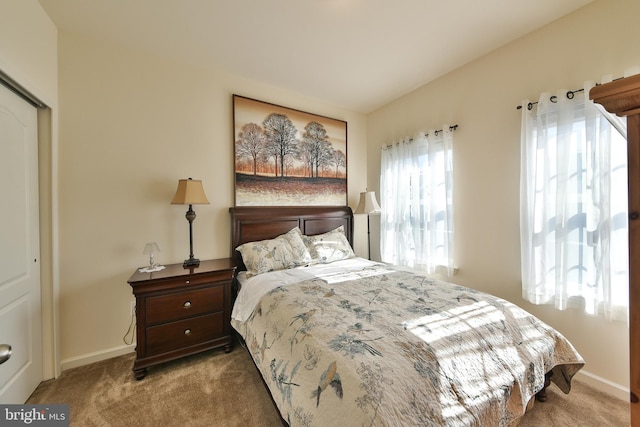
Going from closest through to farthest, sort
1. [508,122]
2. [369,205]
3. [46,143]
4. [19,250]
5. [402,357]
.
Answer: [402,357], [19,250], [46,143], [508,122], [369,205]

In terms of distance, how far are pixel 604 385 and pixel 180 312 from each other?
3210 mm

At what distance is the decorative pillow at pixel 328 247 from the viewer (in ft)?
9.39

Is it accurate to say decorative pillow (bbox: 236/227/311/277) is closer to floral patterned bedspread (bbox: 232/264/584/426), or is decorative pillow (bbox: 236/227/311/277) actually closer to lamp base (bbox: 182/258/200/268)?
lamp base (bbox: 182/258/200/268)

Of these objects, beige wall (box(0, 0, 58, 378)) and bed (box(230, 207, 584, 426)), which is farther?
beige wall (box(0, 0, 58, 378))

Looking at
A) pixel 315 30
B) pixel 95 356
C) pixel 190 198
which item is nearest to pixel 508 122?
pixel 315 30

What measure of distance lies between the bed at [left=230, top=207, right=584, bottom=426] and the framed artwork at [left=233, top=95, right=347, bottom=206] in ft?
3.63

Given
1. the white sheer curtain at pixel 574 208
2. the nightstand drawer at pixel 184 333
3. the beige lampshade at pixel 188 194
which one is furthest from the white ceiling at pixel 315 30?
the nightstand drawer at pixel 184 333

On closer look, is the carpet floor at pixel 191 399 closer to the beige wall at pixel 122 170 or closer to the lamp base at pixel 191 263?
the beige wall at pixel 122 170

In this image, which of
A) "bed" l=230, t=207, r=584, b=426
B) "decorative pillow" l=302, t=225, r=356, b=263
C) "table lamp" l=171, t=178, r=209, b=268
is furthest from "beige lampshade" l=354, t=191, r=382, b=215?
"table lamp" l=171, t=178, r=209, b=268

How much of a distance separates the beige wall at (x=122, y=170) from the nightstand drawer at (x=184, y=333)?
0.56 metres

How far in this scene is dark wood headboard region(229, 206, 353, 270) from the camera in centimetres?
274

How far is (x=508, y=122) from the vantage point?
7.43 ft

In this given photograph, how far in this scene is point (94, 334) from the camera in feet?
7.21

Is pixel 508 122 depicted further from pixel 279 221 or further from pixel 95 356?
pixel 95 356
